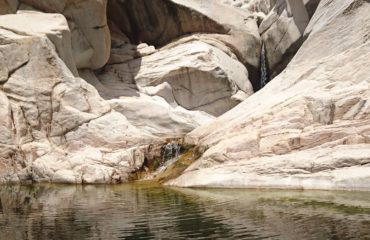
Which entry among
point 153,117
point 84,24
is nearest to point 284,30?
point 153,117

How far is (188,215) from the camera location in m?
16.1

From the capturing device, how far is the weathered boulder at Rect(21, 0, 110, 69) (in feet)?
117

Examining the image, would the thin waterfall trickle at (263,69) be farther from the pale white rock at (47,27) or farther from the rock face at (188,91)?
the pale white rock at (47,27)

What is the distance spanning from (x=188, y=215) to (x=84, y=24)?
24149mm

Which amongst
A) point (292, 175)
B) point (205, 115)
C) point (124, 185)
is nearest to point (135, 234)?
point (292, 175)

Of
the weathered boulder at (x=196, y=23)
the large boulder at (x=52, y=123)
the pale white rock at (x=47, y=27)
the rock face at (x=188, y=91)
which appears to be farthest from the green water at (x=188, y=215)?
the weathered boulder at (x=196, y=23)

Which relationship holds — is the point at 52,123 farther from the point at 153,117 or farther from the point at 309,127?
the point at 309,127

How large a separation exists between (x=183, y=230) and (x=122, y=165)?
15227 mm

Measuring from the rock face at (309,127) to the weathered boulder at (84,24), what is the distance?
38.3 ft

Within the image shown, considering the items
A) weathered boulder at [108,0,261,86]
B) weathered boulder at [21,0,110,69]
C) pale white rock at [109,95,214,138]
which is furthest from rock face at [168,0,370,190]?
weathered boulder at [108,0,261,86]

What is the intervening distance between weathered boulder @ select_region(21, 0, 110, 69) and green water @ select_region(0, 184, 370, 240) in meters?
16.3

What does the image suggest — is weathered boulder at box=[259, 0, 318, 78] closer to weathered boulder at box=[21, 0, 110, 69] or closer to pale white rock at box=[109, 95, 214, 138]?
pale white rock at box=[109, 95, 214, 138]

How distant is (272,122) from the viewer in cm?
2555

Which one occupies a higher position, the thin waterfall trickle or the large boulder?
the thin waterfall trickle
